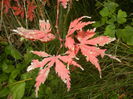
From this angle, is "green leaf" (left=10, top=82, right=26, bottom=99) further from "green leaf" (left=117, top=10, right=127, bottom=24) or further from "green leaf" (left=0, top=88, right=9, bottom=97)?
"green leaf" (left=117, top=10, right=127, bottom=24)

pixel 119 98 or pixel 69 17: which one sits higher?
pixel 69 17

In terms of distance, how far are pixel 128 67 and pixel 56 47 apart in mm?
516

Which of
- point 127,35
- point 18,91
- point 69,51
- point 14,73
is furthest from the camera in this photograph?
point 14,73

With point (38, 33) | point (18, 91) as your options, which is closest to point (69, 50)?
point (38, 33)

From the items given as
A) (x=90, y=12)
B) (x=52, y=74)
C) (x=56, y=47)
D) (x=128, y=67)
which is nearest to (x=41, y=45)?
(x=56, y=47)

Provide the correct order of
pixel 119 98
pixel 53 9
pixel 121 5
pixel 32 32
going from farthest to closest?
pixel 53 9 < pixel 121 5 < pixel 119 98 < pixel 32 32

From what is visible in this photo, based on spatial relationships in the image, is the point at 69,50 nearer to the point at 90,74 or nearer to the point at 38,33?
the point at 38,33

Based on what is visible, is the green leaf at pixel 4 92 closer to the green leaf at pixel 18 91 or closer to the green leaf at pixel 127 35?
the green leaf at pixel 18 91

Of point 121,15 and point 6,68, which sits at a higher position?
point 121,15

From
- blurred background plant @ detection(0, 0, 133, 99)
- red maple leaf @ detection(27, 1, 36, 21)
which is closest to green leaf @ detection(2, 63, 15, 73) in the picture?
blurred background plant @ detection(0, 0, 133, 99)

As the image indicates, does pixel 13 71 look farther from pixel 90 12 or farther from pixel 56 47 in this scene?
pixel 90 12

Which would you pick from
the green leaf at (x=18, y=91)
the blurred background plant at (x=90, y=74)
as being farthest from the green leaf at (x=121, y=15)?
the green leaf at (x=18, y=91)

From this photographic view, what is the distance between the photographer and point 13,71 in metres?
1.45

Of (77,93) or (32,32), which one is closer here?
(32,32)
